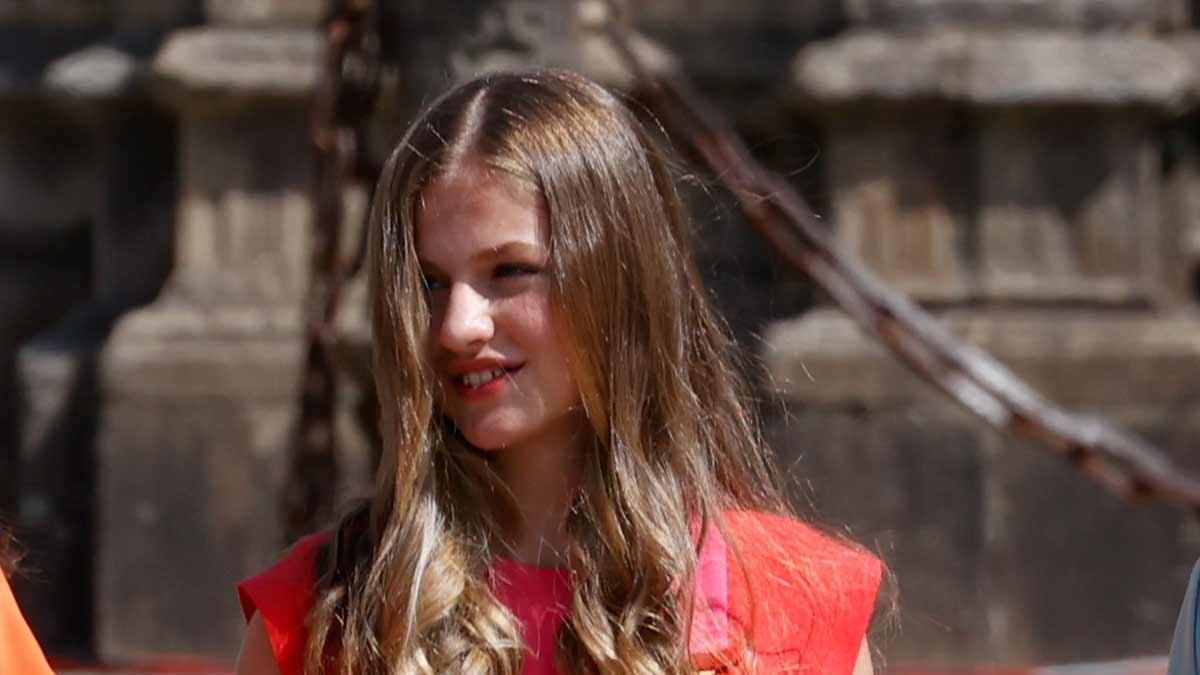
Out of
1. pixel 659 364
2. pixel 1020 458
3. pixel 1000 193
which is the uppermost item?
pixel 659 364

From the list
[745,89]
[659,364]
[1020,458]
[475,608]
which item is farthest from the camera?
[745,89]

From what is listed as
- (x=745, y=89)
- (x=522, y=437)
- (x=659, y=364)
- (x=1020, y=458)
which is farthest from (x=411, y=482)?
(x=745, y=89)

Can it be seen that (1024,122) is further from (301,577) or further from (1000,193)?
(301,577)

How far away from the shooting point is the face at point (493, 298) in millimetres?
2264

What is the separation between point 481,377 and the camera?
2281 mm

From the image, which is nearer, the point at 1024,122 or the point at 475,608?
the point at 475,608

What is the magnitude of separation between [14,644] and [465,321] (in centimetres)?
50

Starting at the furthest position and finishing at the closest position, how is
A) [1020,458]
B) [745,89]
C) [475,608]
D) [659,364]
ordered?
1. [745,89]
2. [1020,458]
3. [659,364]
4. [475,608]

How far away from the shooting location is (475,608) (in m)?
2.19

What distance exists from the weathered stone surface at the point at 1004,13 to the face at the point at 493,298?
11.7 feet

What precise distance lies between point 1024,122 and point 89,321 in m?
2.35

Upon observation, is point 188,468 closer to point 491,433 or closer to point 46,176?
point 46,176

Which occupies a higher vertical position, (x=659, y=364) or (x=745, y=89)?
(x=659, y=364)

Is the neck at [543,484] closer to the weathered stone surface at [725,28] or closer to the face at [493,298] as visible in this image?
the face at [493,298]
